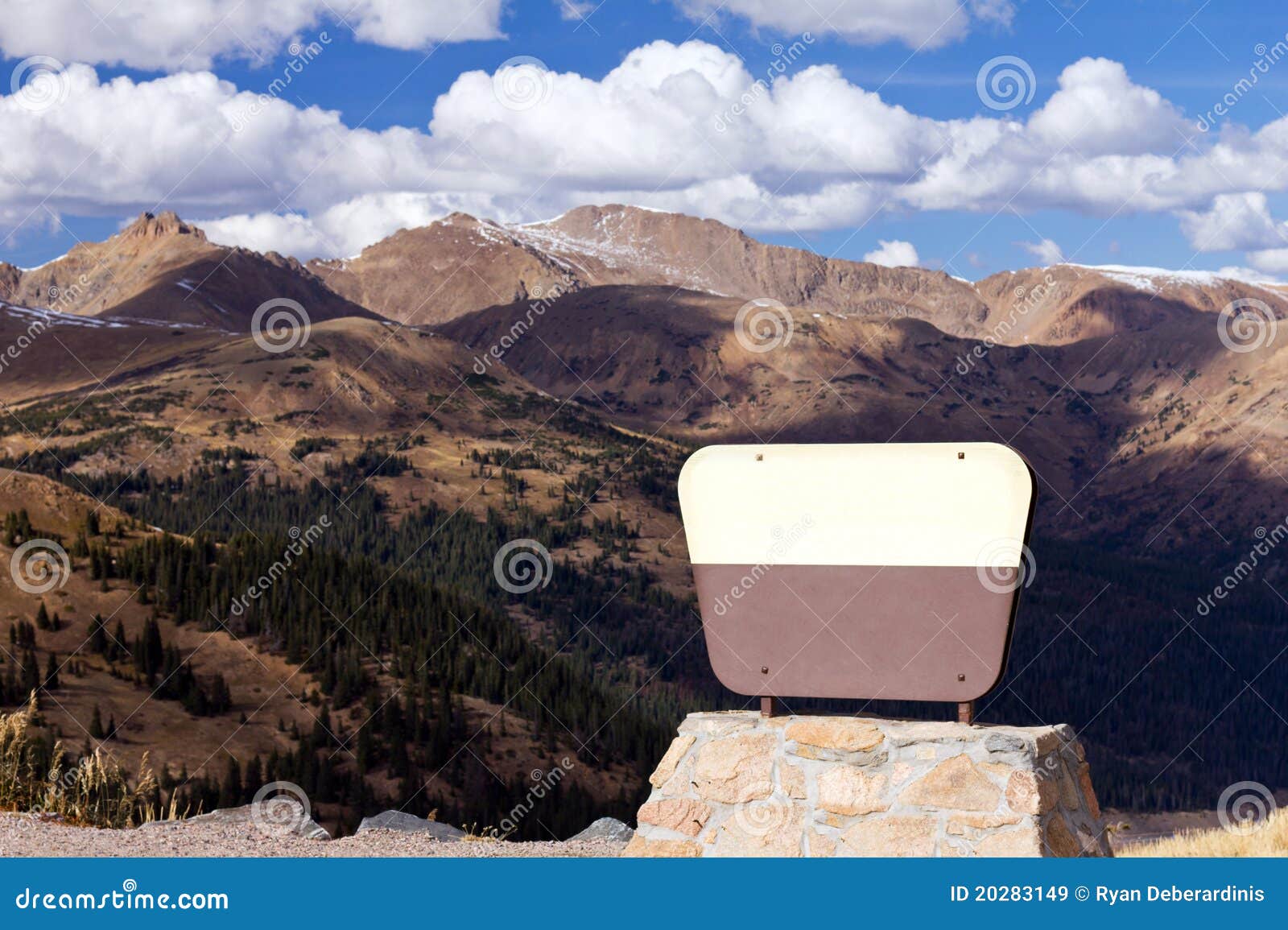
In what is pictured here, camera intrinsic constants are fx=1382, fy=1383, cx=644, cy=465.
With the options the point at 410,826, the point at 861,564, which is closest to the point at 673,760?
the point at 861,564

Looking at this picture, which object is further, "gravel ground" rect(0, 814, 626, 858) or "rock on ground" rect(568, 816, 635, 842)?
"rock on ground" rect(568, 816, 635, 842)

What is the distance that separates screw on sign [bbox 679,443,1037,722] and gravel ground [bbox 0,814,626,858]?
9.11 feet

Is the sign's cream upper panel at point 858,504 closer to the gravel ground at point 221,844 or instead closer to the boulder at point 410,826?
the gravel ground at point 221,844

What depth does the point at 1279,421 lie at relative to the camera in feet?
572

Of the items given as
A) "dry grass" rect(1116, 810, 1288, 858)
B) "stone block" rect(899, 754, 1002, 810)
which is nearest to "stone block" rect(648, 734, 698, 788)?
"stone block" rect(899, 754, 1002, 810)

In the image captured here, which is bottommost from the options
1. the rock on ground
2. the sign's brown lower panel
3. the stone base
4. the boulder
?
the rock on ground

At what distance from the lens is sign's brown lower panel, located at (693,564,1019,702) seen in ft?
34.4

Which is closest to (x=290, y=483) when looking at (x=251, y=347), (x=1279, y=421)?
(x=251, y=347)

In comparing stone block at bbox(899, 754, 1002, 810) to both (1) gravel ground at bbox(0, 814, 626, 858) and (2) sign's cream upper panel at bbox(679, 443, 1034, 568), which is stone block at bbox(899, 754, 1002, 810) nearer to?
(2) sign's cream upper panel at bbox(679, 443, 1034, 568)

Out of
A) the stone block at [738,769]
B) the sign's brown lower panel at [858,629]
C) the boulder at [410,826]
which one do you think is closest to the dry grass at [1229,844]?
the sign's brown lower panel at [858,629]

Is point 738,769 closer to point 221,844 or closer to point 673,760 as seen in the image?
point 673,760

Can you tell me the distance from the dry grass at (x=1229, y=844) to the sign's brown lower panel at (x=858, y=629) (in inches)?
84.4

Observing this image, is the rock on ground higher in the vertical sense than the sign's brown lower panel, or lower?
lower

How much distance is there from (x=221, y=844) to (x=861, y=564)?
5.86 m
